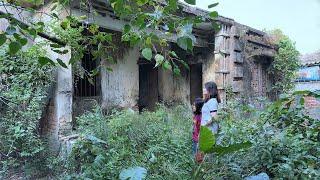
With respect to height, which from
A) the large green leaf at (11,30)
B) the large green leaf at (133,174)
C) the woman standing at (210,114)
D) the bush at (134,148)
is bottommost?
the bush at (134,148)

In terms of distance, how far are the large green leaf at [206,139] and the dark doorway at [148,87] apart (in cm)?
808

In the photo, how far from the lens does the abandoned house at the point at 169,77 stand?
680 cm

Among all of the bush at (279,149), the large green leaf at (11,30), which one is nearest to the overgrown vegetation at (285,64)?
the bush at (279,149)

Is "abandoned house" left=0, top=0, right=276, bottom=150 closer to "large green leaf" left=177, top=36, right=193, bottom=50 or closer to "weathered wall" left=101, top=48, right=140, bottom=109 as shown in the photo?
"weathered wall" left=101, top=48, right=140, bottom=109

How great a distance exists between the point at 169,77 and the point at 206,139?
8.33 meters

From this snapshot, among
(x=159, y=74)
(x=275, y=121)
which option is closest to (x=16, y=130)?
(x=275, y=121)

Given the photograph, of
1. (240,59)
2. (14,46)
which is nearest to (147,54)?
(14,46)

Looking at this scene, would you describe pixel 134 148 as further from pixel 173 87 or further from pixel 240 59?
pixel 173 87

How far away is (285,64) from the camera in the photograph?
11.3 meters

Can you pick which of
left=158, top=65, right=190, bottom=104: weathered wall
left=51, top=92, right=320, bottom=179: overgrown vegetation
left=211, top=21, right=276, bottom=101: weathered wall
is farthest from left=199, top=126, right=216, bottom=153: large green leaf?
left=158, top=65, right=190, bottom=104: weathered wall

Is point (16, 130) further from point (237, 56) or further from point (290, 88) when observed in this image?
point (290, 88)

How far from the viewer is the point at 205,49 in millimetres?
10273

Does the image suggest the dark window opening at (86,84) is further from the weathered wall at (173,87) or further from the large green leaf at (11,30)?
the large green leaf at (11,30)

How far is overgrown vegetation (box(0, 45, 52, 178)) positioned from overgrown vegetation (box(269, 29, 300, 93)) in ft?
24.2
